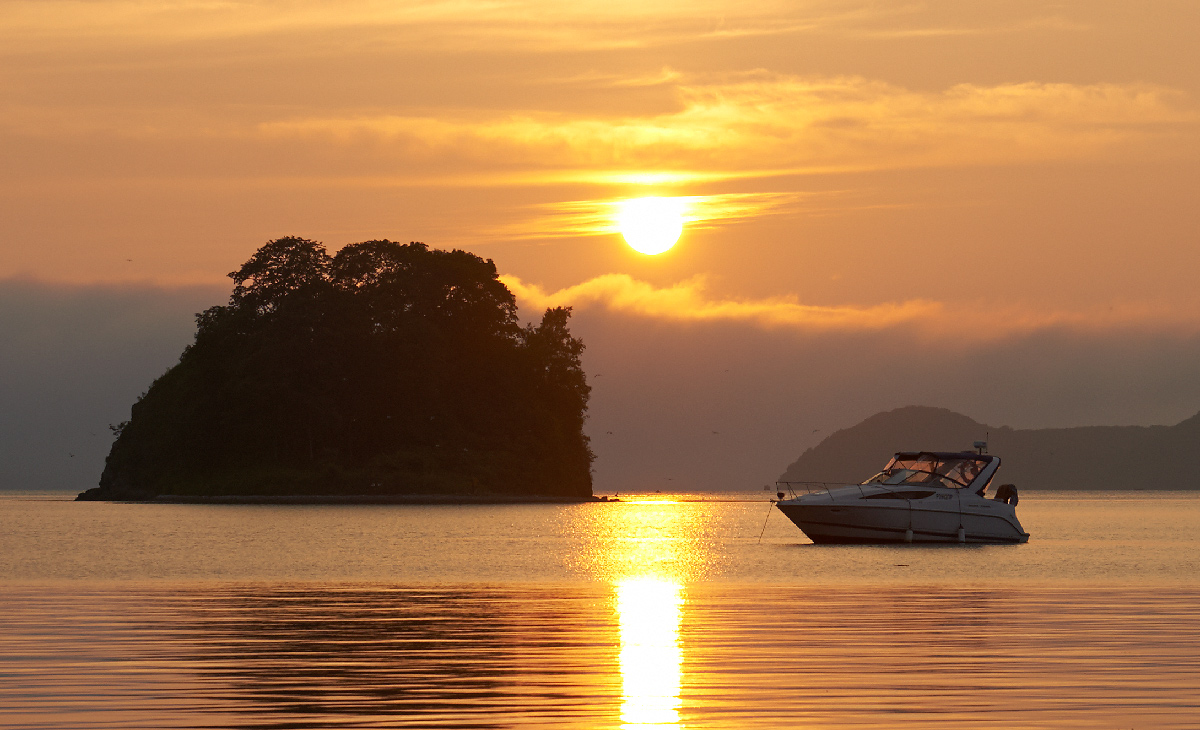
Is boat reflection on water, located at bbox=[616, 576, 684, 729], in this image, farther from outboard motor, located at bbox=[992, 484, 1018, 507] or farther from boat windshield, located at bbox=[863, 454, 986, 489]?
outboard motor, located at bbox=[992, 484, 1018, 507]

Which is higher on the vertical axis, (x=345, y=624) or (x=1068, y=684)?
Answer: (x=345, y=624)

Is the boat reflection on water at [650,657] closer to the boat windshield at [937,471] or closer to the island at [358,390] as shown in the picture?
the boat windshield at [937,471]

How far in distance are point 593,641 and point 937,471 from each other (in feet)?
151

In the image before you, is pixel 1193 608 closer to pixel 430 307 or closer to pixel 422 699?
pixel 422 699

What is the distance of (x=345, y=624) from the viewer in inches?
1193

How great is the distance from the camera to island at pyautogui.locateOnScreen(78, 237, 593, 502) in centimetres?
13800

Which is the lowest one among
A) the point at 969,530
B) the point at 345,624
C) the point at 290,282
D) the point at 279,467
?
the point at 345,624

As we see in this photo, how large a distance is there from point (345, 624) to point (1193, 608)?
19.3 meters

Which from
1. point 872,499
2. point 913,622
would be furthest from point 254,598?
point 872,499

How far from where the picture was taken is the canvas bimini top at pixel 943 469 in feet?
229

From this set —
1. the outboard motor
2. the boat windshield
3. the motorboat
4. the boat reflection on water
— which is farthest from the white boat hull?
the boat reflection on water

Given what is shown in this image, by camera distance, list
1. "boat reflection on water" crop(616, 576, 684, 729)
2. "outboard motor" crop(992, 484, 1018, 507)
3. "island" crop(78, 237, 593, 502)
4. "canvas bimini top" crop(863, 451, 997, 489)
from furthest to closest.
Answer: "island" crop(78, 237, 593, 502) < "outboard motor" crop(992, 484, 1018, 507) < "canvas bimini top" crop(863, 451, 997, 489) < "boat reflection on water" crop(616, 576, 684, 729)

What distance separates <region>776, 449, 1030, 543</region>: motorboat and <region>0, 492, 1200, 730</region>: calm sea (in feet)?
26.7

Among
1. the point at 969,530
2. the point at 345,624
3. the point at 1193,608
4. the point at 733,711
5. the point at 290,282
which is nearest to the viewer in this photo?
the point at 733,711
